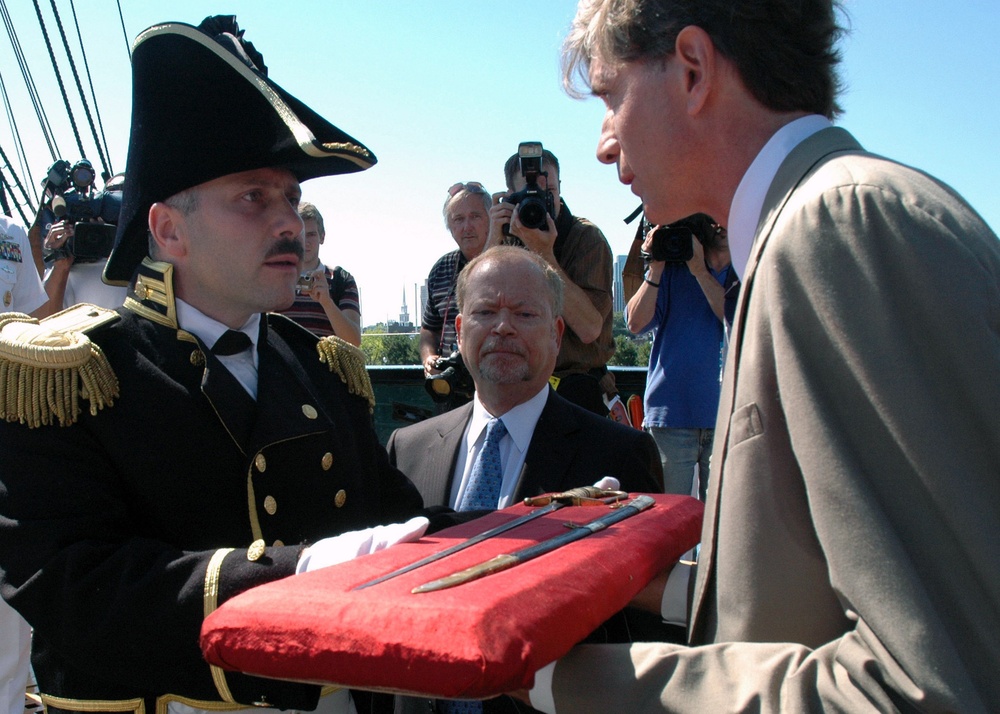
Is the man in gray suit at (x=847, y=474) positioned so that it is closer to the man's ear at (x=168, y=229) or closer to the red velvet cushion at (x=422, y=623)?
the red velvet cushion at (x=422, y=623)

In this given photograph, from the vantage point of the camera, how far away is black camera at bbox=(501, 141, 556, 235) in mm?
4078

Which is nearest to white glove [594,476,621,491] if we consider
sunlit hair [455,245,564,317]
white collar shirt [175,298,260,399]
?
white collar shirt [175,298,260,399]

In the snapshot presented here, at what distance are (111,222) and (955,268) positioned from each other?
529 cm

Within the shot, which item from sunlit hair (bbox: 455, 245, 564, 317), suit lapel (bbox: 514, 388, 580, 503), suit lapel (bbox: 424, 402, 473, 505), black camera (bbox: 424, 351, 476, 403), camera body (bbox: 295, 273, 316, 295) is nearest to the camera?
suit lapel (bbox: 514, 388, 580, 503)

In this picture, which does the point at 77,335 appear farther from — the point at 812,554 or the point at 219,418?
the point at 812,554

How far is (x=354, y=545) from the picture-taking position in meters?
1.53

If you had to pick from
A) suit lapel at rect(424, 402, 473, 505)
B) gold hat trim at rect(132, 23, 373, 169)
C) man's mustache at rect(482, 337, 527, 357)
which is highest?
gold hat trim at rect(132, 23, 373, 169)

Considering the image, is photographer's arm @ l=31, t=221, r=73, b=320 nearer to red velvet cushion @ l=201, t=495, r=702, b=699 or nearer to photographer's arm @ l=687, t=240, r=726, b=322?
photographer's arm @ l=687, t=240, r=726, b=322

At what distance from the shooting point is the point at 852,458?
1.04 meters

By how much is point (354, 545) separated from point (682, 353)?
10.1 feet

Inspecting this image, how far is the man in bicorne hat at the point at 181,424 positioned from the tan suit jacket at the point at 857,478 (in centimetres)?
63

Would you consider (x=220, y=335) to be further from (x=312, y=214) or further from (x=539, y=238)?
(x=312, y=214)

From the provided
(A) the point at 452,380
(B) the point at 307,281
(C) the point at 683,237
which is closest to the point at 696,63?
(A) the point at 452,380

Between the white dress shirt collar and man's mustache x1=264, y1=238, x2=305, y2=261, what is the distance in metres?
1.07
